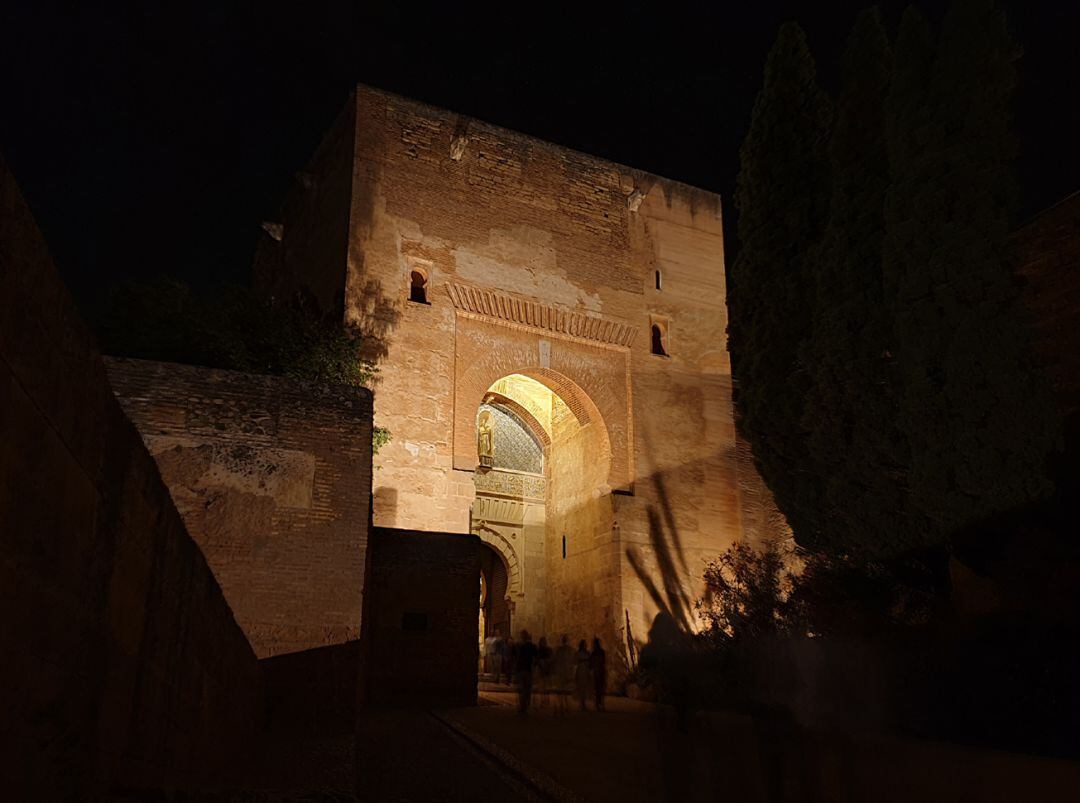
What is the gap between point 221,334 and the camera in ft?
39.7

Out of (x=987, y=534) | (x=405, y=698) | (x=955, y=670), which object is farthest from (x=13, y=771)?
(x=987, y=534)

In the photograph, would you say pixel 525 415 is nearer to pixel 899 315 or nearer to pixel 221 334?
pixel 221 334

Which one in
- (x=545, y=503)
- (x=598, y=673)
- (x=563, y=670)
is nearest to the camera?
(x=598, y=673)

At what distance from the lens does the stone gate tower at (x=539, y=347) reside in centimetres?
1538

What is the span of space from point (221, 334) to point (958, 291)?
8.99 m

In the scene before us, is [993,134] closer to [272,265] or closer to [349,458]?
[349,458]

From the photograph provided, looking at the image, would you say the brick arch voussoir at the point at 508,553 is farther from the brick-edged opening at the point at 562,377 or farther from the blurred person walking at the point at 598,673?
the blurred person walking at the point at 598,673

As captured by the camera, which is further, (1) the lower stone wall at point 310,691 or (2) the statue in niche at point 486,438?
(2) the statue in niche at point 486,438

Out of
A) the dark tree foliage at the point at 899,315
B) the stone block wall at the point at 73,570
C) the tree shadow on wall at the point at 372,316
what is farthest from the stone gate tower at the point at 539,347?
the stone block wall at the point at 73,570

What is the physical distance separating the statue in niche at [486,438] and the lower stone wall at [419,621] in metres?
7.62

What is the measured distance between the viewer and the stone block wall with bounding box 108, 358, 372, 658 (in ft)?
27.0

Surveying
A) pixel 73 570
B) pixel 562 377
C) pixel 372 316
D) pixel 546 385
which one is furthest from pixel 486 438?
pixel 73 570

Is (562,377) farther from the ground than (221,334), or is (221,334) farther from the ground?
(562,377)

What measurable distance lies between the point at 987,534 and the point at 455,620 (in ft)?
20.4
